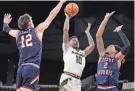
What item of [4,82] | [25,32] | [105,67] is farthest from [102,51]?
[4,82]

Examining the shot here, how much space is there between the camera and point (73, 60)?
8445mm

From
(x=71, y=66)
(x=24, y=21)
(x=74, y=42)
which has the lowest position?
(x=71, y=66)

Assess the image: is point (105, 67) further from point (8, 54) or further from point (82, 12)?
point (8, 54)

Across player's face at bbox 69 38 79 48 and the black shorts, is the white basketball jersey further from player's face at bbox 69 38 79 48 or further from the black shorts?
the black shorts

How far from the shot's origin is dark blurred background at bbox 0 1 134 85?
1509 centimetres

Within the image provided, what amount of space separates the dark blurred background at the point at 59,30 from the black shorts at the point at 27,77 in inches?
331

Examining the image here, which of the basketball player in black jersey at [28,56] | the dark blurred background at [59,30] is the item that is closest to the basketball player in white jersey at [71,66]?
the basketball player in black jersey at [28,56]

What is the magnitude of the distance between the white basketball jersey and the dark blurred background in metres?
6.46

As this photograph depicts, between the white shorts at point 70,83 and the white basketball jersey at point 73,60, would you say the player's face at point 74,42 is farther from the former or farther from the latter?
the white shorts at point 70,83

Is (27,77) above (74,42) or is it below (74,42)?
below

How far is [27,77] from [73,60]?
6.71 feet

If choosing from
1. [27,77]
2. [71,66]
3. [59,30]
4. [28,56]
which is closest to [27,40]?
[28,56]

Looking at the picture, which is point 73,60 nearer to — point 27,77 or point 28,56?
point 28,56

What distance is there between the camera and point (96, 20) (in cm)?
1524
